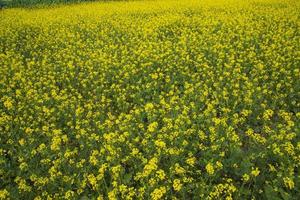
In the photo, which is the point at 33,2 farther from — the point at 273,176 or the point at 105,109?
the point at 273,176

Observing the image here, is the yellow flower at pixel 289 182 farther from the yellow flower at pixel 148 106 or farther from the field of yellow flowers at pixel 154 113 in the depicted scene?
the yellow flower at pixel 148 106

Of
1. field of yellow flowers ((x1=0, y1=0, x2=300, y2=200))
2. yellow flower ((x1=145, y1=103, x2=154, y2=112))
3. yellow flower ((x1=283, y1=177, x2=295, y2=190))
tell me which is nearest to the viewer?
yellow flower ((x1=283, y1=177, x2=295, y2=190))

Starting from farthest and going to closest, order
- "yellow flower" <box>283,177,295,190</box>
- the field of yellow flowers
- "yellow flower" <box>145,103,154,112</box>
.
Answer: "yellow flower" <box>145,103,154,112</box>
the field of yellow flowers
"yellow flower" <box>283,177,295,190</box>

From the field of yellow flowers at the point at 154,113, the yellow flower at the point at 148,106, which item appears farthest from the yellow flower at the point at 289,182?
the yellow flower at the point at 148,106

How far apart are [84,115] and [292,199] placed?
16.6 feet

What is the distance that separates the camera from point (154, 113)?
7.79 m

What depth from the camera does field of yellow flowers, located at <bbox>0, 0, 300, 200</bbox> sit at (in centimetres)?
540

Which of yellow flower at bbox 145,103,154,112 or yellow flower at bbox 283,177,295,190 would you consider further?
yellow flower at bbox 145,103,154,112

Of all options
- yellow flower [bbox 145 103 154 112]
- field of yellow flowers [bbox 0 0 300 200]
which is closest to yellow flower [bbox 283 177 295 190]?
field of yellow flowers [bbox 0 0 300 200]

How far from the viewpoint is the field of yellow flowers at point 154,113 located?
540 cm

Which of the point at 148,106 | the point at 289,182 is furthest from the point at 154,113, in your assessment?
the point at 289,182

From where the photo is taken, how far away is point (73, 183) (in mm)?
5684

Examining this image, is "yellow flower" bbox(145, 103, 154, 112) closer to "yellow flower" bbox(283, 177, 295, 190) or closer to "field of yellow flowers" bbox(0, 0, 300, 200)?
"field of yellow flowers" bbox(0, 0, 300, 200)

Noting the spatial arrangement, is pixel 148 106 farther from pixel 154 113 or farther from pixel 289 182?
pixel 289 182
